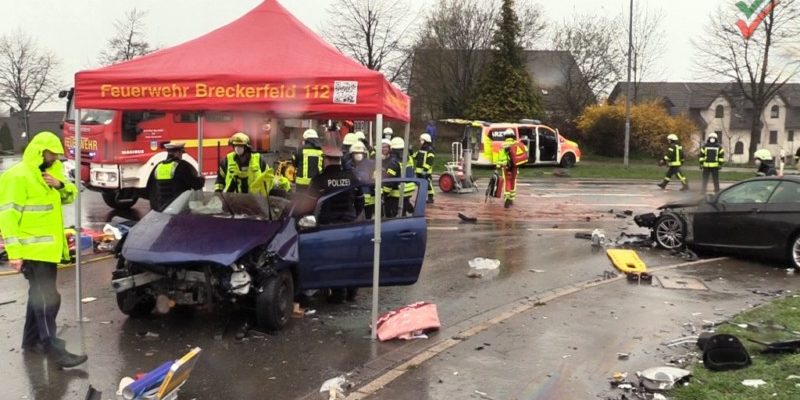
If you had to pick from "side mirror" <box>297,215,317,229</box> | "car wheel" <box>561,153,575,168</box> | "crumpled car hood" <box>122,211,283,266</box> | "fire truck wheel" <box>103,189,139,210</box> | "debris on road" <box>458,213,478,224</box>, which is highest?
"car wheel" <box>561,153,575,168</box>

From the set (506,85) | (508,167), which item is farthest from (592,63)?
(508,167)

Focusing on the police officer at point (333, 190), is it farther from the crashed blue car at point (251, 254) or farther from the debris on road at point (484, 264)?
the debris on road at point (484, 264)

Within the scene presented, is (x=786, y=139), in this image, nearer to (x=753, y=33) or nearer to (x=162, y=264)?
(x=753, y=33)

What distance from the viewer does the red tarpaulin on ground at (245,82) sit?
6102mm

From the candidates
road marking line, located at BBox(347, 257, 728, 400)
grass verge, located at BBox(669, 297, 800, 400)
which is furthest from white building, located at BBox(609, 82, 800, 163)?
grass verge, located at BBox(669, 297, 800, 400)

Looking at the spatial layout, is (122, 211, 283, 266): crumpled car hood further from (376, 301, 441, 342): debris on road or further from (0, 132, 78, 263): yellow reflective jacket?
(376, 301, 441, 342): debris on road

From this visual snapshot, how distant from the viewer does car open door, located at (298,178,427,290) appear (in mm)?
6574

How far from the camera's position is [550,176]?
27516 mm

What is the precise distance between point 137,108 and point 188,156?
9361mm

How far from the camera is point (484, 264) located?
956cm

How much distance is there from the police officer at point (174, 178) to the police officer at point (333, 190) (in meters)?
2.47

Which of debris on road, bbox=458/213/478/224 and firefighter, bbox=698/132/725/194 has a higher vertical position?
firefighter, bbox=698/132/725/194

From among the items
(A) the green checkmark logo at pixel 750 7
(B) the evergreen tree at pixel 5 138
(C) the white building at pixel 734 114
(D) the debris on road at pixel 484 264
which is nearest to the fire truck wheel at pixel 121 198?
(D) the debris on road at pixel 484 264

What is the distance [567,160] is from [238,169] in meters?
24.9
